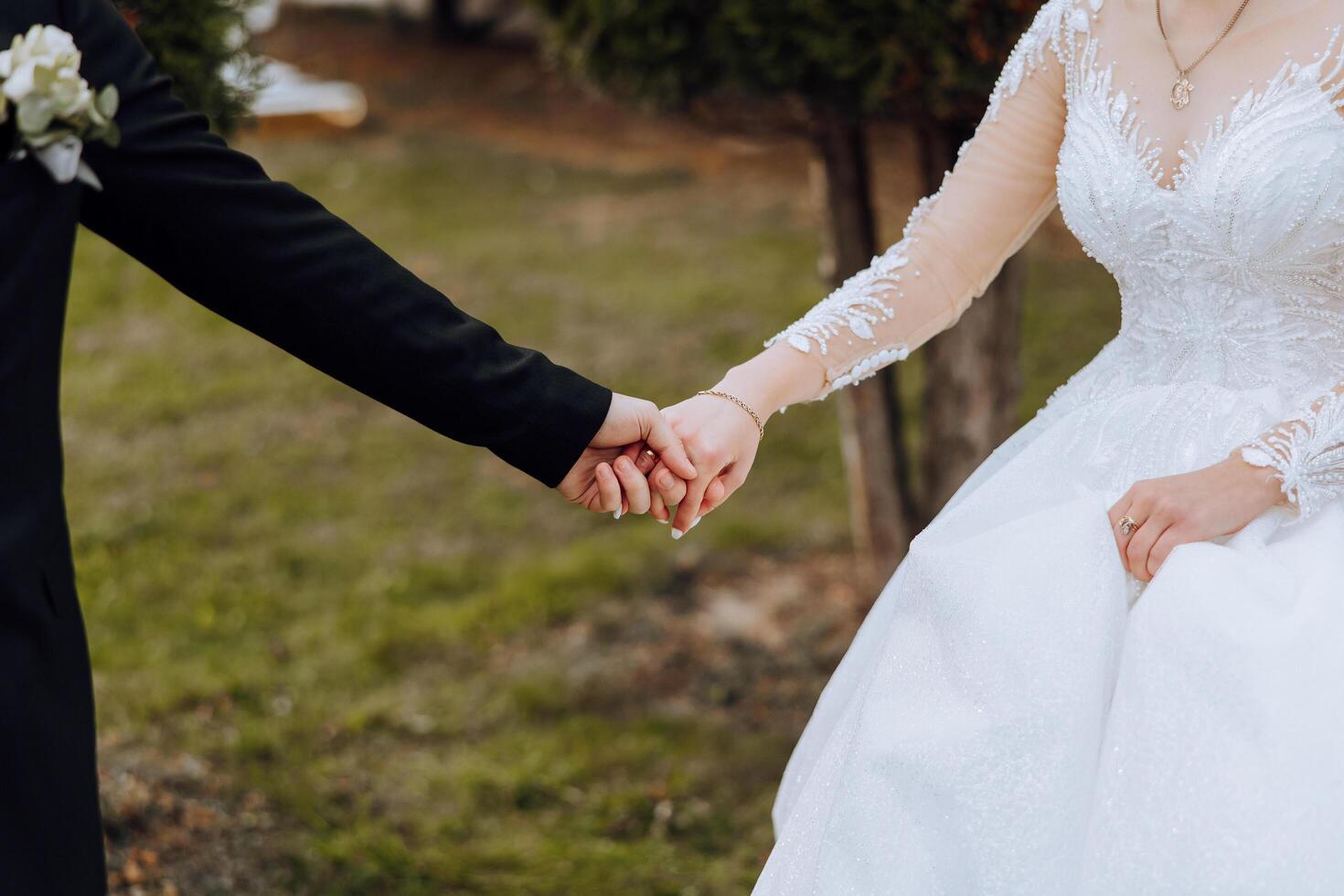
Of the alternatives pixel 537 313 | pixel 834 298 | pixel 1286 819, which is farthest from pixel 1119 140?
pixel 537 313

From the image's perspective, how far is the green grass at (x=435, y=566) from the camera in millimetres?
3426

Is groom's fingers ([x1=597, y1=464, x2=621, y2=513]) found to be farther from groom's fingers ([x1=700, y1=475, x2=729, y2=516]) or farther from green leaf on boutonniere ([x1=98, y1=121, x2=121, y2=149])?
green leaf on boutonniere ([x1=98, y1=121, x2=121, y2=149])

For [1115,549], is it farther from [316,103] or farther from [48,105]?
[316,103]

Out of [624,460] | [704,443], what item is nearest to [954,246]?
[704,443]

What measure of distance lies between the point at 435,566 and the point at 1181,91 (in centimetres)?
335

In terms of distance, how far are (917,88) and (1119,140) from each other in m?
1.10

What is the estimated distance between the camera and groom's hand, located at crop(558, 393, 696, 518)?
2.21 metres

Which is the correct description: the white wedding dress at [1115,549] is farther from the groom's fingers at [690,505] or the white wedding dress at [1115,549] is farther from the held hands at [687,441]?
the groom's fingers at [690,505]

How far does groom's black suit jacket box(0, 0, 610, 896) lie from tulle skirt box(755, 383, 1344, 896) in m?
0.70

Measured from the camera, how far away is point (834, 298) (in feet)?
7.39

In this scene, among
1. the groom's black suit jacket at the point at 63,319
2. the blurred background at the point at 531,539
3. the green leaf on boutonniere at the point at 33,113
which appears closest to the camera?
the green leaf on boutonniere at the point at 33,113

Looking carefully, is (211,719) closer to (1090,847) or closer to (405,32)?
(1090,847)

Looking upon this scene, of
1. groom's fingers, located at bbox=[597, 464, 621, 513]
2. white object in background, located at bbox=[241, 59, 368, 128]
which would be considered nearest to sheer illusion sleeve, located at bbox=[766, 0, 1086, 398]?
groom's fingers, located at bbox=[597, 464, 621, 513]

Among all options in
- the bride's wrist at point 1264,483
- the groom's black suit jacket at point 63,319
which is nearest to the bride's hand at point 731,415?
the groom's black suit jacket at point 63,319
